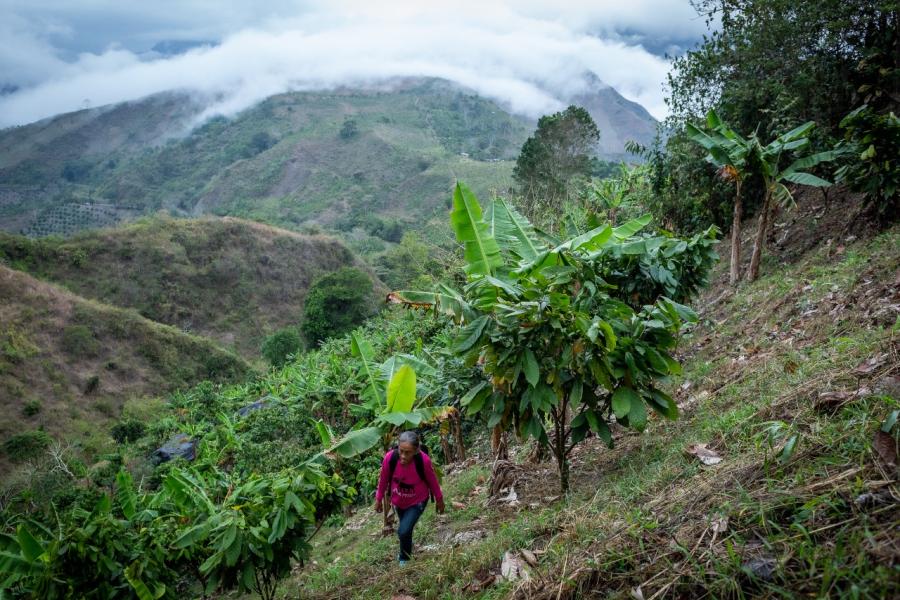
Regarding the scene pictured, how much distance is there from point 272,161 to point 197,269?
150 feet

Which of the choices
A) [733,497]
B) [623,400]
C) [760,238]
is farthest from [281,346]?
[733,497]

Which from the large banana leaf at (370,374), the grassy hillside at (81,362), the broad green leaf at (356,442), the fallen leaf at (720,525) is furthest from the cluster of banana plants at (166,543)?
the grassy hillside at (81,362)

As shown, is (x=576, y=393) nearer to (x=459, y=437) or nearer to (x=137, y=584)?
(x=137, y=584)

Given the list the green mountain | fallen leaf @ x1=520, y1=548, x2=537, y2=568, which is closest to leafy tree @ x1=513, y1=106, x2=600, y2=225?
the green mountain

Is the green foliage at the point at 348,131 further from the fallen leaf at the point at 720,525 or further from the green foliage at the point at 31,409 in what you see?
the fallen leaf at the point at 720,525

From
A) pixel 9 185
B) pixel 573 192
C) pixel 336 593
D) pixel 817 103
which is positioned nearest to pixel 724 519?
pixel 336 593

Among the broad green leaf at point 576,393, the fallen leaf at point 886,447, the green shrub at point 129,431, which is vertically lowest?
the green shrub at point 129,431

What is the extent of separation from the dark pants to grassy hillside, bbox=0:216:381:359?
31042 millimetres

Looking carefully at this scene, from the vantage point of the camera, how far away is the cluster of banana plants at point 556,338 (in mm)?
3695

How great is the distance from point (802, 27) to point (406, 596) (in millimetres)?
11178

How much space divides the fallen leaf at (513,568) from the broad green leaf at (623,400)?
117cm

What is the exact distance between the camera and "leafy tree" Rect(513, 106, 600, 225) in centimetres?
2828

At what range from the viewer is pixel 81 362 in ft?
89.9

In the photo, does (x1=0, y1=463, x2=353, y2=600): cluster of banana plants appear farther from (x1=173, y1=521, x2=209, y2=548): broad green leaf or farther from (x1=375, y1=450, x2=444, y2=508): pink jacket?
(x1=375, y1=450, x2=444, y2=508): pink jacket
